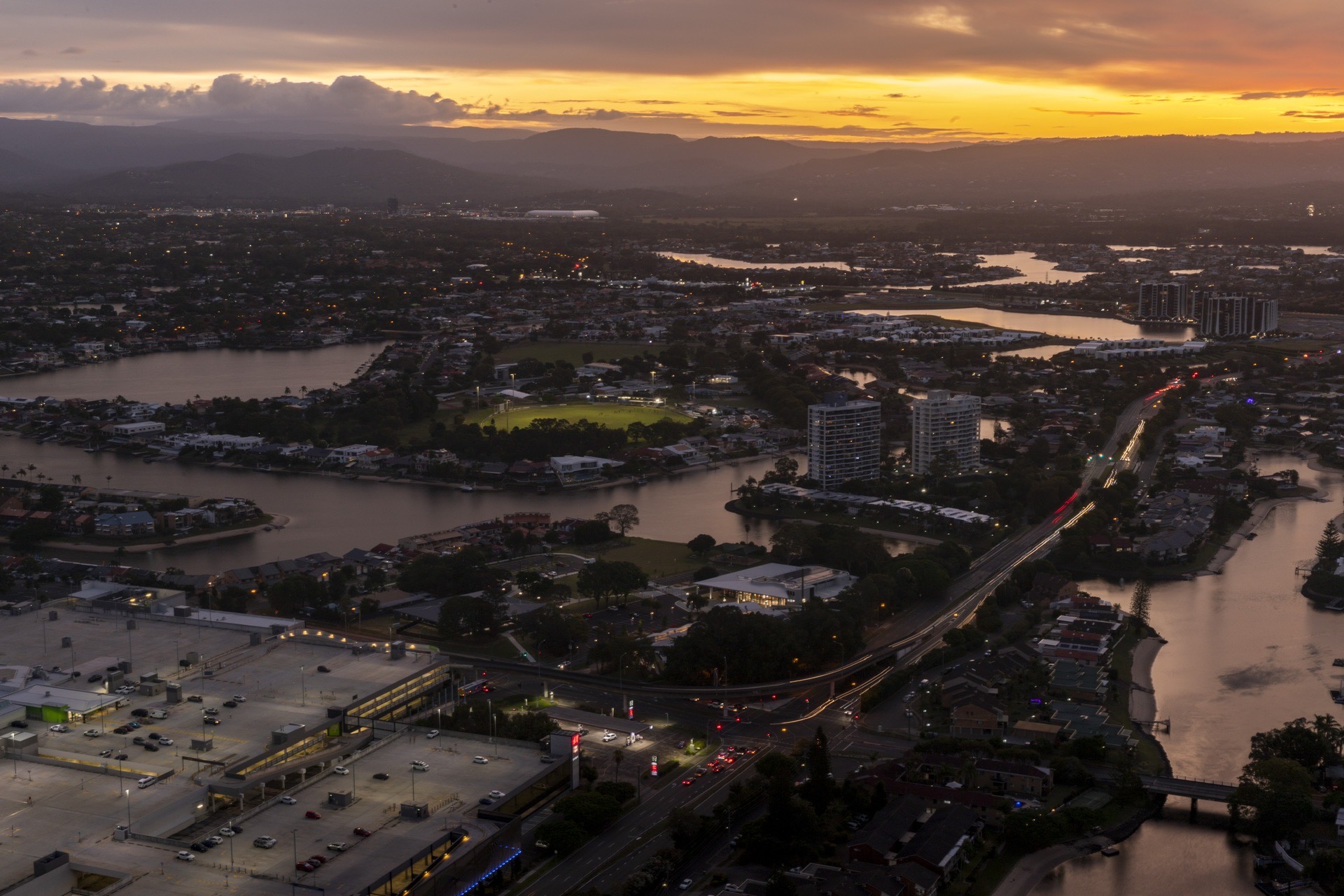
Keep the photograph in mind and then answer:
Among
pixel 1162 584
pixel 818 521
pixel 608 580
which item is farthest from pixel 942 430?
pixel 608 580

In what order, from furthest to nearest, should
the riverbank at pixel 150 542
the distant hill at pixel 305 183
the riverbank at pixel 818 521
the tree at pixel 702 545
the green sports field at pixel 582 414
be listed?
the distant hill at pixel 305 183
the green sports field at pixel 582 414
the riverbank at pixel 150 542
the riverbank at pixel 818 521
the tree at pixel 702 545

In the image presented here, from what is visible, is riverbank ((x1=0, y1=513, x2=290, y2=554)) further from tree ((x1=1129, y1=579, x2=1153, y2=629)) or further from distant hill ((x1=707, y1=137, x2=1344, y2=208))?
distant hill ((x1=707, y1=137, x2=1344, y2=208))

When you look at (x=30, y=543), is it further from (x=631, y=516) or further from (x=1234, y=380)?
(x=1234, y=380)

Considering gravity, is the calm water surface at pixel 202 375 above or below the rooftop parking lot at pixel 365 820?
below

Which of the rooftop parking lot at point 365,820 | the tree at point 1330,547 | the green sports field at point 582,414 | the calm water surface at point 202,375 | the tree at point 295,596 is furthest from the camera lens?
the calm water surface at point 202,375

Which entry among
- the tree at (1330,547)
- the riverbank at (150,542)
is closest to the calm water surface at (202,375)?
the riverbank at (150,542)

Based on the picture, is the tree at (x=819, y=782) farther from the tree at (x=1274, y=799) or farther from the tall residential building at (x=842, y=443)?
the tall residential building at (x=842, y=443)
